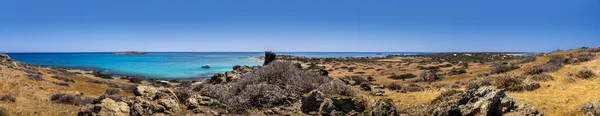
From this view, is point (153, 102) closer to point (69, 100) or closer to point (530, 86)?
point (69, 100)

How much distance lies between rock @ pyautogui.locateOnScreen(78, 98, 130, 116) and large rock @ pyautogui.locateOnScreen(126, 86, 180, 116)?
21 cm

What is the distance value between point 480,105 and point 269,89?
6400 millimetres

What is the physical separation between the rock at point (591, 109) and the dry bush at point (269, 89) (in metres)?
6.85

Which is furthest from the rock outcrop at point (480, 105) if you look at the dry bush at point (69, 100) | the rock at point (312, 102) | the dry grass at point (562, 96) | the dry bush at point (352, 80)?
the dry bush at point (69, 100)

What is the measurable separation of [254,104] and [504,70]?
28.4m

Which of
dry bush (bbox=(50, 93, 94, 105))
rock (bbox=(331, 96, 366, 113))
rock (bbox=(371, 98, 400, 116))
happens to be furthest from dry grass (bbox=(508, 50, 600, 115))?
dry bush (bbox=(50, 93, 94, 105))

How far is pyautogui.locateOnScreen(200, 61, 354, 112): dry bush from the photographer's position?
424 inches

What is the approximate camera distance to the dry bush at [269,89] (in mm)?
10766

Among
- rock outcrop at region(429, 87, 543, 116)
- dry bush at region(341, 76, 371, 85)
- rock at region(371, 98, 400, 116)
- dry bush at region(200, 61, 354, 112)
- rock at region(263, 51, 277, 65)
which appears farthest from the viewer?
rock at region(263, 51, 277, 65)

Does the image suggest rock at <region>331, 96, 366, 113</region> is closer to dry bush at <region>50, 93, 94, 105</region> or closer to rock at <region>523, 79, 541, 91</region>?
rock at <region>523, 79, 541, 91</region>

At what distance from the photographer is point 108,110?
9672mm

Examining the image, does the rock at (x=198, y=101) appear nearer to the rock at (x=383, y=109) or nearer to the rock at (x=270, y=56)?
A: the rock at (x=383, y=109)

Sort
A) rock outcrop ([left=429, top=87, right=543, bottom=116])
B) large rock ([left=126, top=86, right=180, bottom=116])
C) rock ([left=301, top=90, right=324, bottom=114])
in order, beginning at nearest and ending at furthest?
1. rock outcrop ([left=429, top=87, right=543, bottom=116])
2. large rock ([left=126, top=86, right=180, bottom=116])
3. rock ([left=301, top=90, right=324, bottom=114])

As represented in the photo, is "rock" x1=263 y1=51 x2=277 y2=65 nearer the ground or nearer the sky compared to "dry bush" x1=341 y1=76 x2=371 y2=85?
nearer the sky
